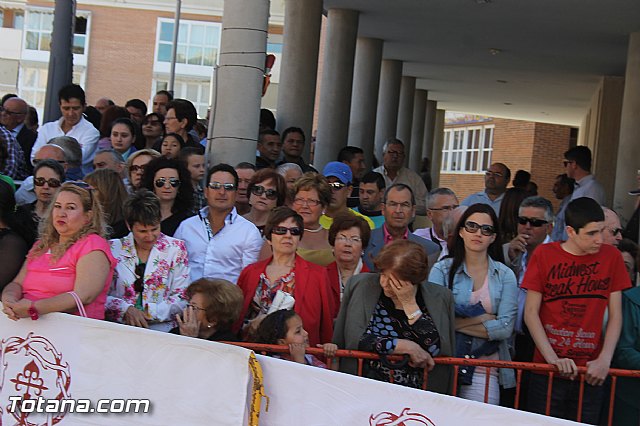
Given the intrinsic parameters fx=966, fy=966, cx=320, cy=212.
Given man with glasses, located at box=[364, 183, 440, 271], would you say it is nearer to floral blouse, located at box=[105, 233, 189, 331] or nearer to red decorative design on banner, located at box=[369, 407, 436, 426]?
floral blouse, located at box=[105, 233, 189, 331]

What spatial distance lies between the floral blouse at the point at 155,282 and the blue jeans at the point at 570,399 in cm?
227

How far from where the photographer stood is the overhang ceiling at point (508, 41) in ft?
51.0

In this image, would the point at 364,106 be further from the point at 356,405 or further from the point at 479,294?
the point at 356,405

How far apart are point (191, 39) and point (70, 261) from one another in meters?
47.6

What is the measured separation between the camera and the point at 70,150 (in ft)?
29.3

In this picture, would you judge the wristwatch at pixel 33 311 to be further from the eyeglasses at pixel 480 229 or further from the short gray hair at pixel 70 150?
the short gray hair at pixel 70 150

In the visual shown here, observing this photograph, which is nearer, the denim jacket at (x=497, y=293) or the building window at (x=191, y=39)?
the denim jacket at (x=497, y=293)

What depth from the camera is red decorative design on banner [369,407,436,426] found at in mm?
4676

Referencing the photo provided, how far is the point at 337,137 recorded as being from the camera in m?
16.9

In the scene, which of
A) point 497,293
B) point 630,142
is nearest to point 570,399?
point 497,293

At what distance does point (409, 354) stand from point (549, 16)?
456 inches

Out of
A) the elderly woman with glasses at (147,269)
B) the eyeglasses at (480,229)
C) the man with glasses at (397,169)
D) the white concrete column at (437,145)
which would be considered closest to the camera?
the eyeglasses at (480,229)

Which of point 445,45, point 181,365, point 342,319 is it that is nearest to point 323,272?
point 342,319

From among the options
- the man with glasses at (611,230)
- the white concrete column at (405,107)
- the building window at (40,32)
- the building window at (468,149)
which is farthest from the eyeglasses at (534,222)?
the building window at (40,32)
